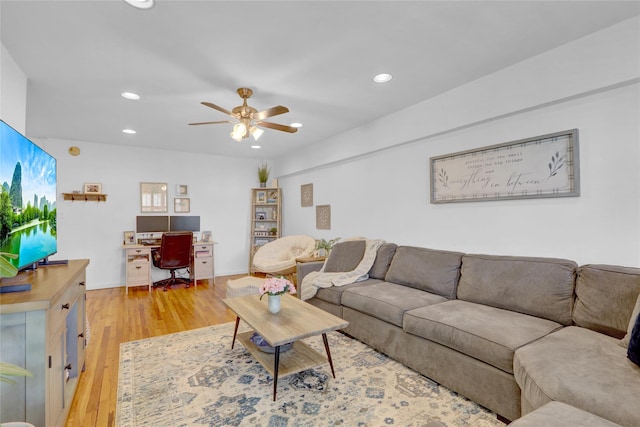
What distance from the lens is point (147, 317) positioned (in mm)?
3598

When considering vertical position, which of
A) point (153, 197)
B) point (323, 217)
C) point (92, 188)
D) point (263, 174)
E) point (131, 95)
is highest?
point (131, 95)

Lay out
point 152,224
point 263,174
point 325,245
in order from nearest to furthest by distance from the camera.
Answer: point 325,245 < point 152,224 < point 263,174

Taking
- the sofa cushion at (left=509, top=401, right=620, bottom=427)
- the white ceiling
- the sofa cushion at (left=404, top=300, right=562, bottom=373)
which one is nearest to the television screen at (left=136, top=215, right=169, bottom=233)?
the white ceiling

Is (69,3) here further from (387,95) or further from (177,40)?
(387,95)

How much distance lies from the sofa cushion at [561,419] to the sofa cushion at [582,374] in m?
0.12

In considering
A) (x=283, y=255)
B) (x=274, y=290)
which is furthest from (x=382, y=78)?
(x=283, y=255)

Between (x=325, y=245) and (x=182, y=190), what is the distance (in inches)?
118

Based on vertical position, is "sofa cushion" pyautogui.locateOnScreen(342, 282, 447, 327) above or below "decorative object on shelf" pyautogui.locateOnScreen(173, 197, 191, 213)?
below

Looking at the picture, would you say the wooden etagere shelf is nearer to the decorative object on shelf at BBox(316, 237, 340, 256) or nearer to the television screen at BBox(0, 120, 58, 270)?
the television screen at BBox(0, 120, 58, 270)

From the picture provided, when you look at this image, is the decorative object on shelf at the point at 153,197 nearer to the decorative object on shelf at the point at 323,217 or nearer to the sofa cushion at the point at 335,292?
the decorative object on shelf at the point at 323,217

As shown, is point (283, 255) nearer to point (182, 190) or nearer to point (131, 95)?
point (182, 190)

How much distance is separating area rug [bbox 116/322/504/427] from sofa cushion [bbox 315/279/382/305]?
0.53 metres

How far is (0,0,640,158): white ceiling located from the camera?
5.93ft

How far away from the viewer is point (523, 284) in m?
2.23
